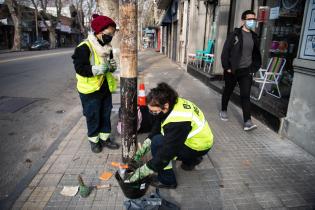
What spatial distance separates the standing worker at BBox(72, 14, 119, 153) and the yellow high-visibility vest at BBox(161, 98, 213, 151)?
1211 mm

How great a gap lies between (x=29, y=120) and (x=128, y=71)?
11.0ft

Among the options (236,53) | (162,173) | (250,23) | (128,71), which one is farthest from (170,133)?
(250,23)

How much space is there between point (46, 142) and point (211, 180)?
8.91 feet

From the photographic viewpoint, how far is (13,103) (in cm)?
639

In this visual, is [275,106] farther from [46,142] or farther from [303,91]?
[46,142]

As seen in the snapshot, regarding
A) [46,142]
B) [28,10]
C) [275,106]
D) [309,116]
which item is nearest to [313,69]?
[309,116]

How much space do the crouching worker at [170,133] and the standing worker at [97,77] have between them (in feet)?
3.57

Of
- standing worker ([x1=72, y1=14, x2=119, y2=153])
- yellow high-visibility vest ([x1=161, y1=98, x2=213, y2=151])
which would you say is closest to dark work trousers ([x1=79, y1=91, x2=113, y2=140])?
standing worker ([x1=72, y1=14, x2=119, y2=153])

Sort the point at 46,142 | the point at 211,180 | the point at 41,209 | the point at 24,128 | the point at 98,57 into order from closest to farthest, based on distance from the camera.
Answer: the point at 41,209, the point at 211,180, the point at 98,57, the point at 46,142, the point at 24,128

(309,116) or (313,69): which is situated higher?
(313,69)

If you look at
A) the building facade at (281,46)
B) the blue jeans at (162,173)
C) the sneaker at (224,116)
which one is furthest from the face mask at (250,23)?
the blue jeans at (162,173)

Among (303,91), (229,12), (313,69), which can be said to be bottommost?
(303,91)

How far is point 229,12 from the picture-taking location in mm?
8188

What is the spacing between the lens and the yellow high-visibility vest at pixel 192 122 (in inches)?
98.6
